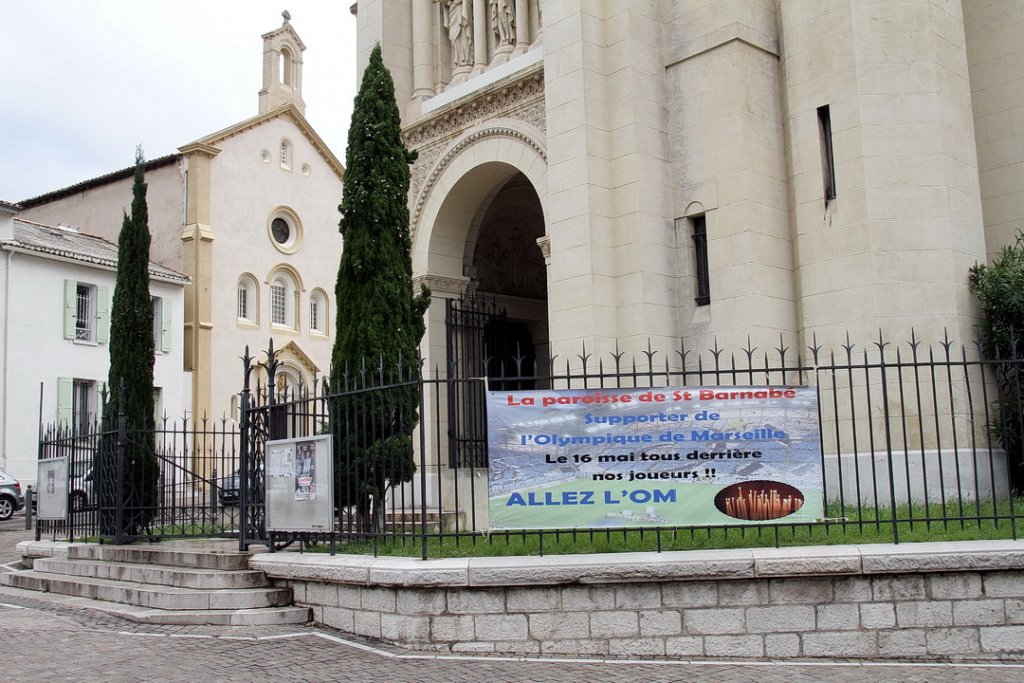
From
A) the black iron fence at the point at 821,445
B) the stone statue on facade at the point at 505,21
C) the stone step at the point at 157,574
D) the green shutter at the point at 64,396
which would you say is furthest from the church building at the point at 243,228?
the black iron fence at the point at 821,445

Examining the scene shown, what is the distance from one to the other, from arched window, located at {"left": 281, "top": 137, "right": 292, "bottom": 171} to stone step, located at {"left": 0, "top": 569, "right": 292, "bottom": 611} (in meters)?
27.9

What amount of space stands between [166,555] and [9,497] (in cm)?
1401

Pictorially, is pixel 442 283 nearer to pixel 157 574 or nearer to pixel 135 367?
pixel 135 367

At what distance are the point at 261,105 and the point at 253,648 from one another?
114 feet

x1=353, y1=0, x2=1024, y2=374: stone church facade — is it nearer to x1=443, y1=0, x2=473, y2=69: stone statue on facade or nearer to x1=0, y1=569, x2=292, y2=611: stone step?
x1=443, y1=0, x2=473, y2=69: stone statue on facade

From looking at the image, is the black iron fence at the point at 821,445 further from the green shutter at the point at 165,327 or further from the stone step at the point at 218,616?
the green shutter at the point at 165,327

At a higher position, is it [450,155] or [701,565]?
[450,155]

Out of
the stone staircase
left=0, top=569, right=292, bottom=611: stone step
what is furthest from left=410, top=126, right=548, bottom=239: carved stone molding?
left=0, top=569, right=292, bottom=611: stone step

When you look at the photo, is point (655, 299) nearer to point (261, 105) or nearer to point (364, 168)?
point (364, 168)

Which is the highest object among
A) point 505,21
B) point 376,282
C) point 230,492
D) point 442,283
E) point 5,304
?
point 505,21

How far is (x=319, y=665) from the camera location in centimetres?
748

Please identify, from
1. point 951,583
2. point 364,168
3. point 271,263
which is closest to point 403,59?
point 364,168

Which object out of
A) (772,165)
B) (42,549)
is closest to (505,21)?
(772,165)

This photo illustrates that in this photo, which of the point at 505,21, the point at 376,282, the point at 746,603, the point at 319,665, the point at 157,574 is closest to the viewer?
the point at 319,665
